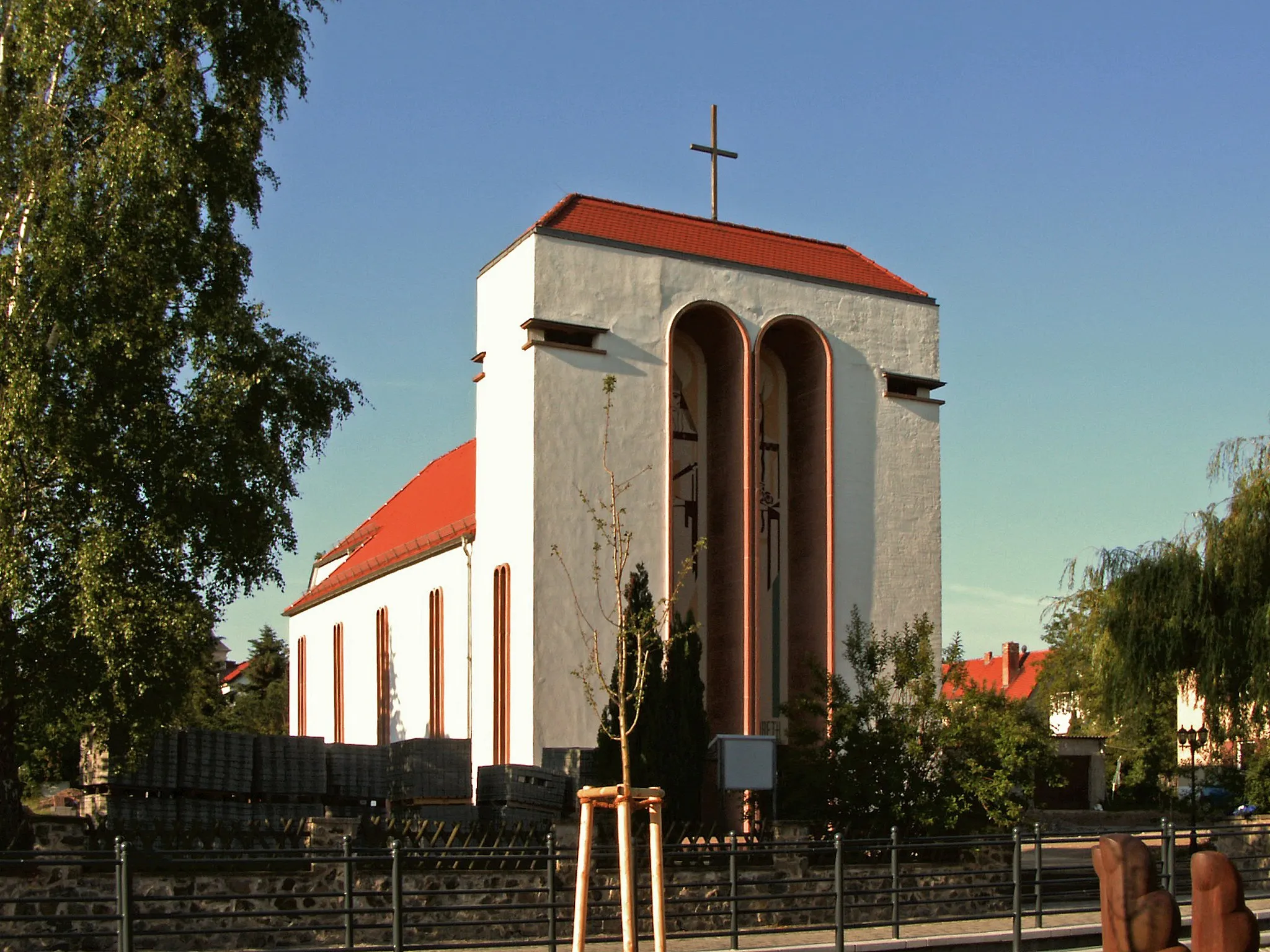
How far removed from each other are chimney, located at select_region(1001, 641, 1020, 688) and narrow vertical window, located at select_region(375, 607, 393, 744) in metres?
55.6

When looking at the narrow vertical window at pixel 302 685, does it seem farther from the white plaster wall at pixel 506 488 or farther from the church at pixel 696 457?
the white plaster wall at pixel 506 488

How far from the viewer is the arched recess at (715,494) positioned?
26438 millimetres

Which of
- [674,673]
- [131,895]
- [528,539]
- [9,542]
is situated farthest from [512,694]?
[131,895]

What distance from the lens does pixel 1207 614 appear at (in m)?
28.5

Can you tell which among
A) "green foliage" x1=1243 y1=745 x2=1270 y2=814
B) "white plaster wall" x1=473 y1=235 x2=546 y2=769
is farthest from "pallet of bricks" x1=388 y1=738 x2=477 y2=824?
"green foliage" x1=1243 y1=745 x2=1270 y2=814

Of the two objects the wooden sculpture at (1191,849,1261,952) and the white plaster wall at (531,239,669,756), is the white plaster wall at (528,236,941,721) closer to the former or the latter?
the white plaster wall at (531,239,669,756)

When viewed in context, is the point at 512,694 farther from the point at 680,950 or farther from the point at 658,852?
the point at 658,852

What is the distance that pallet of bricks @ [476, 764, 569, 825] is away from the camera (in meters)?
22.2

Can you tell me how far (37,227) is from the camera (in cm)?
1908

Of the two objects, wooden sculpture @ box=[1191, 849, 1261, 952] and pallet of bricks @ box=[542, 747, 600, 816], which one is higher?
wooden sculpture @ box=[1191, 849, 1261, 952]

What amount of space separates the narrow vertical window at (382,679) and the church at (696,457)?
427 centimetres

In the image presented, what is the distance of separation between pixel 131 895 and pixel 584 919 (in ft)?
14.2

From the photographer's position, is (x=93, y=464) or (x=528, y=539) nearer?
(x=93, y=464)

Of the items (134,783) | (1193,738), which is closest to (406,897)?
(134,783)
